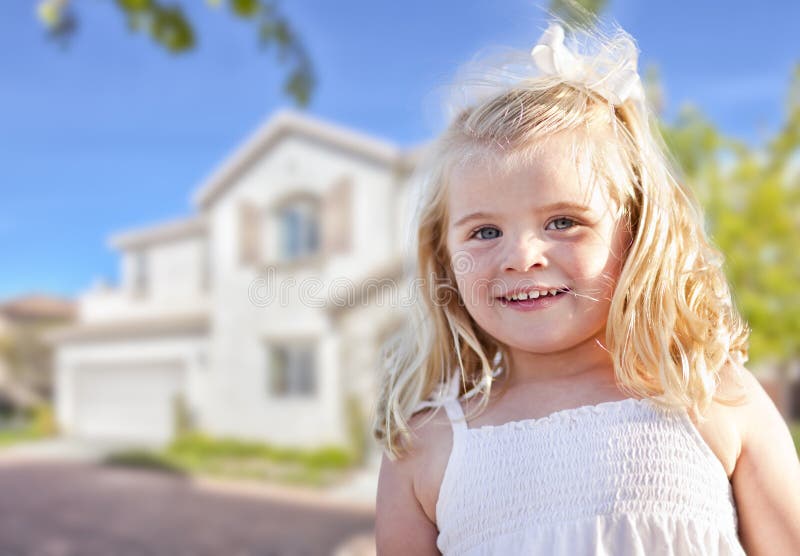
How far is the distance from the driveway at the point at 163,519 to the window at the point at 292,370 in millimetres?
1990

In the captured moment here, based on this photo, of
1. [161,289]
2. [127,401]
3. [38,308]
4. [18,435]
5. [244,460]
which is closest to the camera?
[244,460]

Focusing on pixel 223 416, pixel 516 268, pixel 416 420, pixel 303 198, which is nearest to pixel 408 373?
pixel 416 420

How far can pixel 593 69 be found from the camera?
3.88ft

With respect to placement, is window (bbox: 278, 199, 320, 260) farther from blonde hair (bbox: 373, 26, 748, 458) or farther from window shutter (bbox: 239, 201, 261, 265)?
blonde hair (bbox: 373, 26, 748, 458)

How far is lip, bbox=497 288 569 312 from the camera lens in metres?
1.05

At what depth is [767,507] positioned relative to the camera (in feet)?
3.24

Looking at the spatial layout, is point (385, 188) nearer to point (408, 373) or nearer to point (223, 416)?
point (223, 416)

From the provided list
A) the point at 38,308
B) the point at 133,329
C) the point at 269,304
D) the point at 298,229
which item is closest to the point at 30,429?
the point at 133,329

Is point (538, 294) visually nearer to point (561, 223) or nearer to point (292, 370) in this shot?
point (561, 223)

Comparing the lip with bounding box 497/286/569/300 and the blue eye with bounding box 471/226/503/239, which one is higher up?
the blue eye with bounding box 471/226/503/239

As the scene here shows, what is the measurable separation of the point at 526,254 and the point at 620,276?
0.15m

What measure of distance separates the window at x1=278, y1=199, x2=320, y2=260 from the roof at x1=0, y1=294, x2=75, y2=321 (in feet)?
51.7

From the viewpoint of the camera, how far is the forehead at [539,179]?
3.40 ft

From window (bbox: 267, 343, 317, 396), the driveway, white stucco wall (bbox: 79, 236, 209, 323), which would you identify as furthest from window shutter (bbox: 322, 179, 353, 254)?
white stucco wall (bbox: 79, 236, 209, 323)
